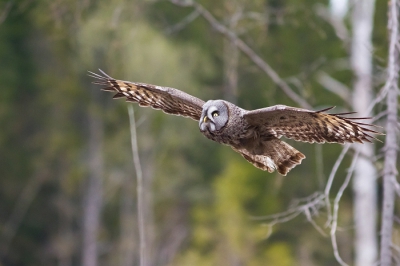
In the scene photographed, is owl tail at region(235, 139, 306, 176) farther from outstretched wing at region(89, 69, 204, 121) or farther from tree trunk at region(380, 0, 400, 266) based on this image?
tree trunk at region(380, 0, 400, 266)

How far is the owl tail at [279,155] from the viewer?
19.8ft

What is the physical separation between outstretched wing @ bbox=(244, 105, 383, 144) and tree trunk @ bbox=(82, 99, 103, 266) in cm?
2060

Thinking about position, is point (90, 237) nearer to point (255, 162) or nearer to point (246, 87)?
point (246, 87)

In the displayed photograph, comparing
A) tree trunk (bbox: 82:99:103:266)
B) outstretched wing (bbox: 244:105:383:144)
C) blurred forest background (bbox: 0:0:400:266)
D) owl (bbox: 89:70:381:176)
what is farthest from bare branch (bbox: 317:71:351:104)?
tree trunk (bbox: 82:99:103:266)

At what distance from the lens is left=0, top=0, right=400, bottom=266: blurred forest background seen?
2080 centimetres

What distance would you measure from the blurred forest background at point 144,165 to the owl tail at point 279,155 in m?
12.9

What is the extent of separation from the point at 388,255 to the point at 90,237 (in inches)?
873

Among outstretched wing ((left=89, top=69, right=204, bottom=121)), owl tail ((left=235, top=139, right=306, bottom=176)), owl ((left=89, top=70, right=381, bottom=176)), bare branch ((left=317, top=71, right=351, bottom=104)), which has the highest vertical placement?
bare branch ((left=317, top=71, right=351, bottom=104))

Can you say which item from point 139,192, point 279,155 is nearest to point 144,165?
point 279,155

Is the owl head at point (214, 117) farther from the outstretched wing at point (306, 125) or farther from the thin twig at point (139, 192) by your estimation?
the thin twig at point (139, 192)

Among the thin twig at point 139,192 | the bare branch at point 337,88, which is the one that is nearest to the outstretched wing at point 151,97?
the thin twig at point 139,192

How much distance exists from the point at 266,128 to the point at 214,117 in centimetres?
39

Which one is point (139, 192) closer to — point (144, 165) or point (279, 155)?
point (279, 155)

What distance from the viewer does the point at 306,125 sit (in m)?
5.74
